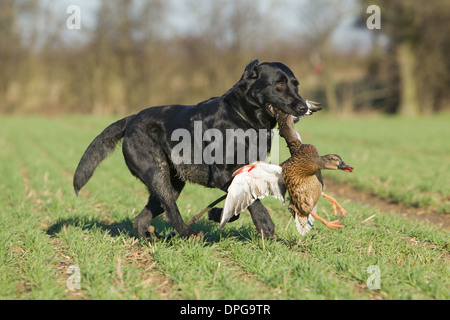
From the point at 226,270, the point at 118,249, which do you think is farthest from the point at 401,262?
the point at 118,249

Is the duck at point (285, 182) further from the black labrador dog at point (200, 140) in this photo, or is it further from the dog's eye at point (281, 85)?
the dog's eye at point (281, 85)

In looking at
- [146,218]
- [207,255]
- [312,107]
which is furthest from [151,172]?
[312,107]

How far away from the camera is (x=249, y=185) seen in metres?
3.48

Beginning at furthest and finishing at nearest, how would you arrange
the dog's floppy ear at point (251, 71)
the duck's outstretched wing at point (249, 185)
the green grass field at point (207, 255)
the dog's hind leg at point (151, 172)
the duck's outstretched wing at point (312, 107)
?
1. the dog's hind leg at point (151, 172)
2. the dog's floppy ear at point (251, 71)
3. the duck's outstretched wing at point (312, 107)
4. the duck's outstretched wing at point (249, 185)
5. the green grass field at point (207, 255)

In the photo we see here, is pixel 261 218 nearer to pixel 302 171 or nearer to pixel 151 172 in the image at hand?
pixel 302 171

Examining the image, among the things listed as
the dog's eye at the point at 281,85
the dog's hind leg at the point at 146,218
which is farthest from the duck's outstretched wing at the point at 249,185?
the dog's hind leg at the point at 146,218

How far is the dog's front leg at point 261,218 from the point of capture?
12.3 ft

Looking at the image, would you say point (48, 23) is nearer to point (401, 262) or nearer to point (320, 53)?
point (320, 53)

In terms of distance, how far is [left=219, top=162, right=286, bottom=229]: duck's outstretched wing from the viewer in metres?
3.44

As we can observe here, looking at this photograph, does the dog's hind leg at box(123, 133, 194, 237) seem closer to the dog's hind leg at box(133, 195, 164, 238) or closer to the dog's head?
the dog's hind leg at box(133, 195, 164, 238)

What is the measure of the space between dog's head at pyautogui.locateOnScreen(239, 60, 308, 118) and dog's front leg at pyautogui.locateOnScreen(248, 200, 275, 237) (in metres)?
0.75

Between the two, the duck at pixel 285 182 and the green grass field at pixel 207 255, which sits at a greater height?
the duck at pixel 285 182

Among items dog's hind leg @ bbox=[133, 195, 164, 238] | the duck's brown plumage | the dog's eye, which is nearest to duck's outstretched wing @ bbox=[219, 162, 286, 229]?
the duck's brown plumage

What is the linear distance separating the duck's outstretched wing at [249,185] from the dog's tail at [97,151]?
1493mm
